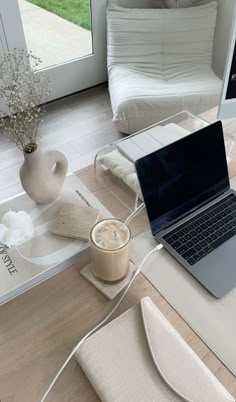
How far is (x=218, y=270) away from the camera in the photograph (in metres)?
0.75

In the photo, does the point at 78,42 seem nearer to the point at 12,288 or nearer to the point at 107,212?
the point at 107,212

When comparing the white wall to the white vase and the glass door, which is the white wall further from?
the white vase

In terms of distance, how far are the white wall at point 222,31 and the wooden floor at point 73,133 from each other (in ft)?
3.17

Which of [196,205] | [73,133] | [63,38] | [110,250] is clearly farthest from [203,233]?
[63,38]

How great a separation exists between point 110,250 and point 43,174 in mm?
301

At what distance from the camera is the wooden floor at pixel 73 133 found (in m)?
2.18

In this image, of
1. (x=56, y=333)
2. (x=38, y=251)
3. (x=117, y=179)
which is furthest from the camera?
(x=117, y=179)

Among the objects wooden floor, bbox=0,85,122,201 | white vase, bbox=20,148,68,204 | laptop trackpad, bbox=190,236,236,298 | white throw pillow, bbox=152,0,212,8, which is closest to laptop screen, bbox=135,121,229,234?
laptop trackpad, bbox=190,236,236,298

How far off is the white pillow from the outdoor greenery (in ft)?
0.71

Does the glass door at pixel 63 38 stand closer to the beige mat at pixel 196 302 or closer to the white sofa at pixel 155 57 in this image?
the white sofa at pixel 155 57

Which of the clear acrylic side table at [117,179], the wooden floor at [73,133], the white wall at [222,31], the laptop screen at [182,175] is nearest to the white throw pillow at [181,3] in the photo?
the white wall at [222,31]

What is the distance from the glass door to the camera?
2.35m

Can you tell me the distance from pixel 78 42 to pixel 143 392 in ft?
8.83

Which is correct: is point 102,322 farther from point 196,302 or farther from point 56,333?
point 196,302
